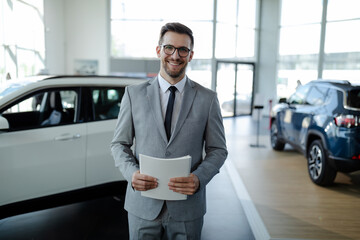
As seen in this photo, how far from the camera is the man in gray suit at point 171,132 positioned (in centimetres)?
159

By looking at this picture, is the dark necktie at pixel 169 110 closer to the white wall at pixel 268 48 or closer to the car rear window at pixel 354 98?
the car rear window at pixel 354 98

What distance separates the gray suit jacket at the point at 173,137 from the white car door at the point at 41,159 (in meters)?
1.62

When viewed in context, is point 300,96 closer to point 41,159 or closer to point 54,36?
point 41,159

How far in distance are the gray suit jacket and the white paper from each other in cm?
10

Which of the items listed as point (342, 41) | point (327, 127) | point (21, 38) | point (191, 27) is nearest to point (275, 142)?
point (327, 127)

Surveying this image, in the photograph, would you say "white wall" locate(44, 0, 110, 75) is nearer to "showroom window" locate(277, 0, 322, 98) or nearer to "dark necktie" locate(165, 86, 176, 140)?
"showroom window" locate(277, 0, 322, 98)

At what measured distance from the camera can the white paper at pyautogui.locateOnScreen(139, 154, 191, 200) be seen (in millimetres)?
1444

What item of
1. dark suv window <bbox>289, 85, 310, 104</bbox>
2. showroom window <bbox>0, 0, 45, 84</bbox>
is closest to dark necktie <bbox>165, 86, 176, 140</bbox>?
dark suv window <bbox>289, 85, 310, 104</bbox>

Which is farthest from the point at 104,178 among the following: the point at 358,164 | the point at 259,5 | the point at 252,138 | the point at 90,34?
the point at 259,5

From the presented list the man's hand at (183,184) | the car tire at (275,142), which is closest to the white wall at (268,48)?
the car tire at (275,142)

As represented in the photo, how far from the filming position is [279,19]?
1422cm

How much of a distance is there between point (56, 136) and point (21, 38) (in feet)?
26.1

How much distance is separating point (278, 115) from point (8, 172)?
214 inches

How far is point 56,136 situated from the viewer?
314 centimetres
